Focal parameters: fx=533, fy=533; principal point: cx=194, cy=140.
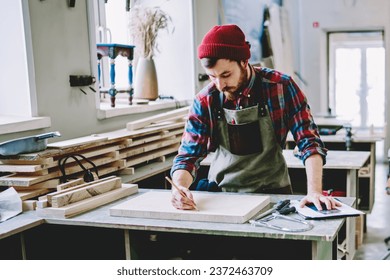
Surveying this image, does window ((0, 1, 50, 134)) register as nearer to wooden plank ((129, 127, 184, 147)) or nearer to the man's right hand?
wooden plank ((129, 127, 184, 147))

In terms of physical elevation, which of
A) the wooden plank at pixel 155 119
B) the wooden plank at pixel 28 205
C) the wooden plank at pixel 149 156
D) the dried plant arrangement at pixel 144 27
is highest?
the dried plant arrangement at pixel 144 27

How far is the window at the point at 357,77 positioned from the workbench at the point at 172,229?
279 inches

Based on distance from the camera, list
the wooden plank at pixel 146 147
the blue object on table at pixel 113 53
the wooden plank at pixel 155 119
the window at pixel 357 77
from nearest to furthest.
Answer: the wooden plank at pixel 146 147
the wooden plank at pixel 155 119
the blue object on table at pixel 113 53
the window at pixel 357 77

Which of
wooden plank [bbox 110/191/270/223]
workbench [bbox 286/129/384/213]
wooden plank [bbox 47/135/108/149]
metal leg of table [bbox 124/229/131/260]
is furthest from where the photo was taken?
workbench [bbox 286/129/384/213]

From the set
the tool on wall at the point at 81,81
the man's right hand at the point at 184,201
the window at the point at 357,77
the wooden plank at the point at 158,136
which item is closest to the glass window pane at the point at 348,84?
the window at the point at 357,77

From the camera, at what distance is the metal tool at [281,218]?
76.0 inches

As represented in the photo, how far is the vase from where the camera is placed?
14.9 feet

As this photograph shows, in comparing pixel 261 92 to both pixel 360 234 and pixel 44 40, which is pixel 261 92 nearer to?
pixel 44 40

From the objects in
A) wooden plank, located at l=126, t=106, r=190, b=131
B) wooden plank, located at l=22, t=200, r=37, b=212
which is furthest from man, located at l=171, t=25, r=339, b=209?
wooden plank, located at l=126, t=106, r=190, b=131

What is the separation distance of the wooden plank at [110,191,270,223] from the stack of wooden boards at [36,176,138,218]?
0.45 feet

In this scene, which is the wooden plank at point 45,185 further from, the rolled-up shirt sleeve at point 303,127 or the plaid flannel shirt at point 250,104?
the rolled-up shirt sleeve at point 303,127

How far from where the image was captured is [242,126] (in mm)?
2465
